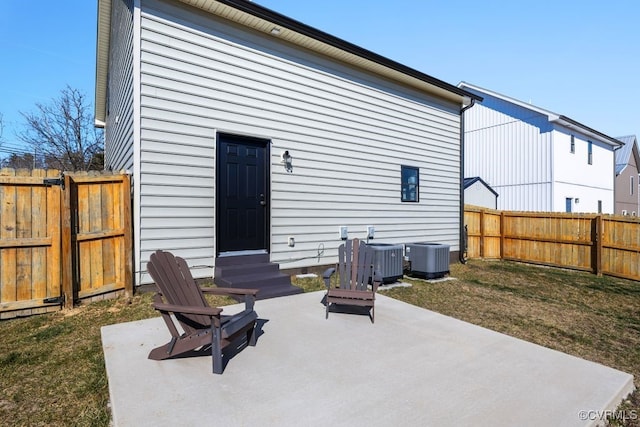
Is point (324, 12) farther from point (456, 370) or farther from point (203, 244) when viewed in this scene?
point (456, 370)

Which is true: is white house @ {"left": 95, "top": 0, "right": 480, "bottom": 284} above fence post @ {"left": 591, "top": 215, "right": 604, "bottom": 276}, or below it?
above

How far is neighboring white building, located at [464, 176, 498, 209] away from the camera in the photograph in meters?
14.5

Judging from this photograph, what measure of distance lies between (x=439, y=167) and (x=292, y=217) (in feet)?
17.0

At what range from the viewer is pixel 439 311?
16.2ft

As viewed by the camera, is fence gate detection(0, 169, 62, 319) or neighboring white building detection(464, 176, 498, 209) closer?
fence gate detection(0, 169, 62, 319)

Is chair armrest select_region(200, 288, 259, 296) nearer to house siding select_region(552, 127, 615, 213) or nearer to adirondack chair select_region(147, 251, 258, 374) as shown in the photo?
adirondack chair select_region(147, 251, 258, 374)

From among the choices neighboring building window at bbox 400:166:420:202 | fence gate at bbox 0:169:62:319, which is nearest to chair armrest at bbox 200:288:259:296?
fence gate at bbox 0:169:62:319

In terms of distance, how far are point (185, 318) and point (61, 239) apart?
2759 millimetres

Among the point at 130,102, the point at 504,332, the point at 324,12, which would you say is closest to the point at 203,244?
the point at 130,102

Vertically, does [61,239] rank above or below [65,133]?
below

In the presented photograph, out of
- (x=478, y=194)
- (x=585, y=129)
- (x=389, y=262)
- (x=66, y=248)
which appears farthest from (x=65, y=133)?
(x=585, y=129)

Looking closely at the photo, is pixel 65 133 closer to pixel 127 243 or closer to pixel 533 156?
pixel 127 243

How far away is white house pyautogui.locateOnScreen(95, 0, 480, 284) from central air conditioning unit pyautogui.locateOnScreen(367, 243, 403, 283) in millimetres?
1251

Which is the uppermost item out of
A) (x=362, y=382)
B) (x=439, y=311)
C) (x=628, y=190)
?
(x=628, y=190)
